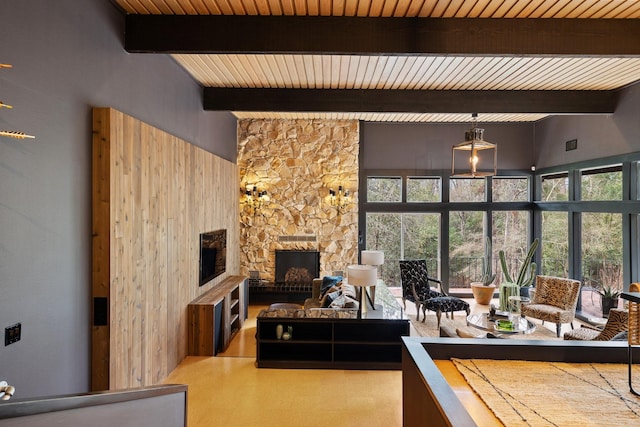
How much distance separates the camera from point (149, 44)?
11.1 ft


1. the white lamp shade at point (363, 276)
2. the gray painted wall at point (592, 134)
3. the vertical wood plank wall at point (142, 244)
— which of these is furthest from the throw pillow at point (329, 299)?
the gray painted wall at point (592, 134)

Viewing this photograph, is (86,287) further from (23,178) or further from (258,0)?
(258,0)

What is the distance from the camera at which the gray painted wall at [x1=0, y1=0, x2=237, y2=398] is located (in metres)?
2.15

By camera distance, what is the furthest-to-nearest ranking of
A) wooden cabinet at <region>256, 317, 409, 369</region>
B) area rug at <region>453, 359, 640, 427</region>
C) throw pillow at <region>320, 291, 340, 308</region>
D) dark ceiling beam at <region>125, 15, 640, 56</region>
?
throw pillow at <region>320, 291, 340, 308</region>
wooden cabinet at <region>256, 317, 409, 369</region>
dark ceiling beam at <region>125, 15, 640, 56</region>
area rug at <region>453, 359, 640, 427</region>

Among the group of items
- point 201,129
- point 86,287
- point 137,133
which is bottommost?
point 86,287

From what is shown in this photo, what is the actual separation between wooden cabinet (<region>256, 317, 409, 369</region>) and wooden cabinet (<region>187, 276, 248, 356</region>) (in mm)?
746

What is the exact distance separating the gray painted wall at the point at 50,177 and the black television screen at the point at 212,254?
2.52 m

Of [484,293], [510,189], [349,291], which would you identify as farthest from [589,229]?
[349,291]

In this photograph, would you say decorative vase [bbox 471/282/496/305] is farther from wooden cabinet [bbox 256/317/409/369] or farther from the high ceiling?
the high ceiling

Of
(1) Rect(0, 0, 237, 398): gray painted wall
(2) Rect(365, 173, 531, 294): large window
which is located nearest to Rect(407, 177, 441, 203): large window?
(2) Rect(365, 173, 531, 294): large window

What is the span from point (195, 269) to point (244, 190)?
3.20 metres

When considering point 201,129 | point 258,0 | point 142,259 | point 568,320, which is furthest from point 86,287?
point 568,320

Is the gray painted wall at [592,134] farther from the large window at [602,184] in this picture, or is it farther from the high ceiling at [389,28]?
the high ceiling at [389,28]

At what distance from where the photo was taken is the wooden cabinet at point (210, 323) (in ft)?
15.8
